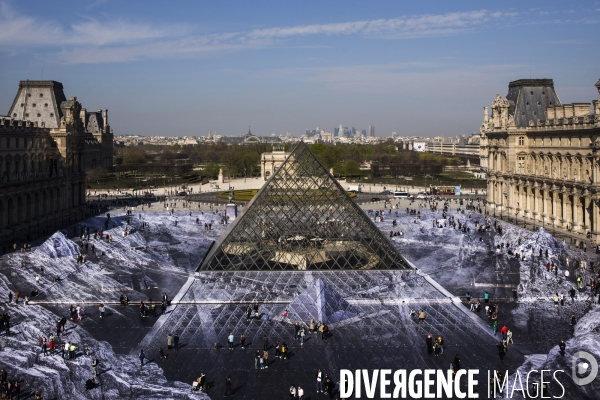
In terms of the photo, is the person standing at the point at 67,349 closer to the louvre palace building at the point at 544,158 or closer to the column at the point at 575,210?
the louvre palace building at the point at 544,158

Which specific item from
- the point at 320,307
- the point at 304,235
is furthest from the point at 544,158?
the point at 320,307

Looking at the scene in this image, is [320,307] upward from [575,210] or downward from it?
downward

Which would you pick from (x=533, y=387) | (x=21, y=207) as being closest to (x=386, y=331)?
(x=533, y=387)

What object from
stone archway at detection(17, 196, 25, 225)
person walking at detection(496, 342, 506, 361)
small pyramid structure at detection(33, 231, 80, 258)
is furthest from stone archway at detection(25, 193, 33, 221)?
person walking at detection(496, 342, 506, 361)

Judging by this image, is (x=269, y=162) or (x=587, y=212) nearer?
(x=587, y=212)

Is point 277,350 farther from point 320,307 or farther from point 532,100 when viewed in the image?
point 532,100

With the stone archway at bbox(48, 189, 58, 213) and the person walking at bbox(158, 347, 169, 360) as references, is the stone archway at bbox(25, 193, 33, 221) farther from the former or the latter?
the person walking at bbox(158, 347, 169, 360)

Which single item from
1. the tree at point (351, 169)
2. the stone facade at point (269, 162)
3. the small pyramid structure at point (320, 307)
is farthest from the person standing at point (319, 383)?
the stone facade at point (269, 162)
